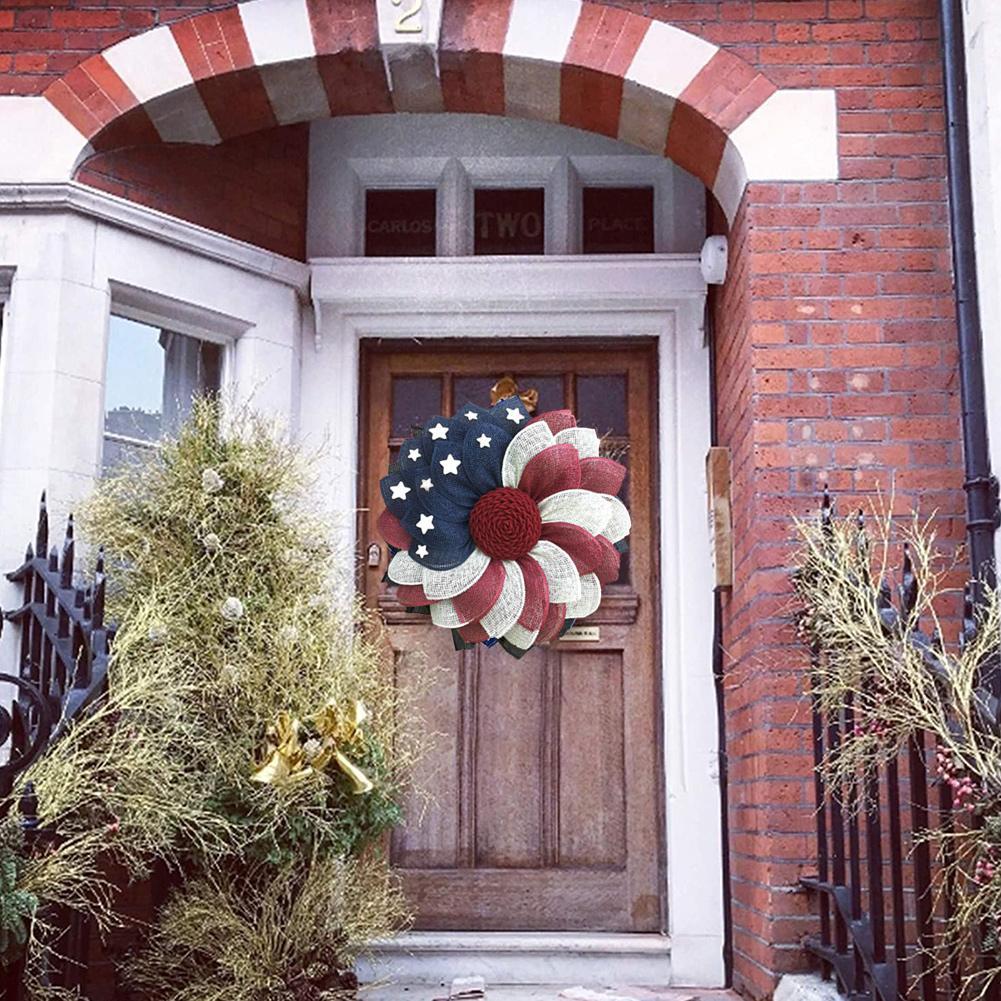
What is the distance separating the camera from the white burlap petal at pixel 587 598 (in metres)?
5.10

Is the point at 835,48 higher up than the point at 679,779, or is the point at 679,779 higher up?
the point at 835,48

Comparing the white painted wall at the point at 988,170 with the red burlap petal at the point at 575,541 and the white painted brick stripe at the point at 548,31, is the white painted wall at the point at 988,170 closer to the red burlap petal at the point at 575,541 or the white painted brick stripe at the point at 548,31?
the white painted brick stripe at the point at 548,31

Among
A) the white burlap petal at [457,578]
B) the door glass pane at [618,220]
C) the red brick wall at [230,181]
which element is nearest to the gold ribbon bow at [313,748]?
the white burlap petal at [457,578]

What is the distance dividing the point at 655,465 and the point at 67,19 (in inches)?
98.1

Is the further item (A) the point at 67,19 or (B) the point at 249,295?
(B) the point at 249,295

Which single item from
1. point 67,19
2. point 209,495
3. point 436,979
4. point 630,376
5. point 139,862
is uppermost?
point 67,19

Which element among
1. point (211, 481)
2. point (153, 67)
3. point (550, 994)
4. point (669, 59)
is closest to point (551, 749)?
point (550, 994)

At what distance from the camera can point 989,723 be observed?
3.09m

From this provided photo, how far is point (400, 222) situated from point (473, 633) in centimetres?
165

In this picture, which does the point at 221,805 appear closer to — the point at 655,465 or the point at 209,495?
the point at 209,495

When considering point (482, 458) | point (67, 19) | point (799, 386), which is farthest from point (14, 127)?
point (799, 386)

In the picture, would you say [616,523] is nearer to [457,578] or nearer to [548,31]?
[457,578]

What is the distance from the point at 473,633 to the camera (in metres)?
5.06

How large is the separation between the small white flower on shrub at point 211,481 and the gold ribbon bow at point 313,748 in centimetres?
68
